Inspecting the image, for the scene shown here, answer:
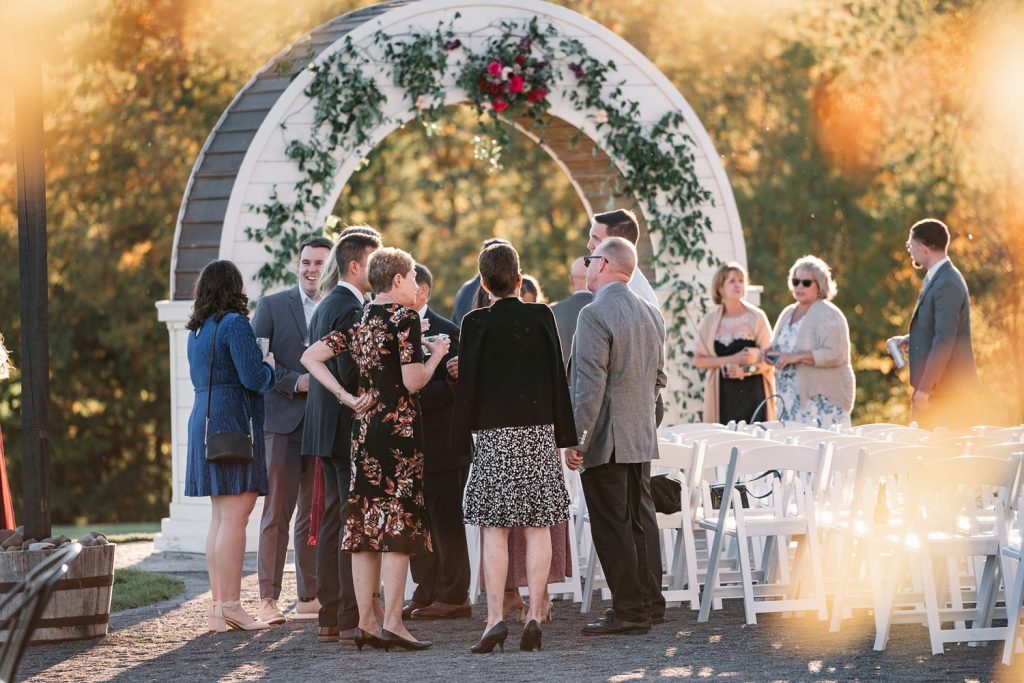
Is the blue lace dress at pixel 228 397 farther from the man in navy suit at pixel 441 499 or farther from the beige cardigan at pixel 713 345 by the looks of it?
the beige cardigan at pixel 713 345

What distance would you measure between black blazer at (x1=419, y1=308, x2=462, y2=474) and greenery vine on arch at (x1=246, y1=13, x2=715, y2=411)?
3.33 meters

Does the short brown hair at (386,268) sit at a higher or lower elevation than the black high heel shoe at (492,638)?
higher

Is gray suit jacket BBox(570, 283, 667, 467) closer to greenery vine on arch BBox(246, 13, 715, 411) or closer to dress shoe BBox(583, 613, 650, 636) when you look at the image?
dress shoe BBox(583, 613, 650, 636)

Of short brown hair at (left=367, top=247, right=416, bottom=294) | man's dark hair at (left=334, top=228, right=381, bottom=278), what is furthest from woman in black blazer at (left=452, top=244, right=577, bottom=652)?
man's dark hair at (left=334, top=228, right=381, bottom=278)

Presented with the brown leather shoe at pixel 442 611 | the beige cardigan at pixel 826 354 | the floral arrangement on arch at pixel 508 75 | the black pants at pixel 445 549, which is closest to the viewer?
the black pants at pixel 445 549

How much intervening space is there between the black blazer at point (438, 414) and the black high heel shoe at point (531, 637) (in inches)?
42.6

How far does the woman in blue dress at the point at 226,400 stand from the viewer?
22.9 feet

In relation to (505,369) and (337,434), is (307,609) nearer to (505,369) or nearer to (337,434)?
(337,434)

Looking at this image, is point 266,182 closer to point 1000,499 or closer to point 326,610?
point 326,610

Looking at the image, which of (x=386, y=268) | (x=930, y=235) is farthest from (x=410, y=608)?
(x=930, y=235)

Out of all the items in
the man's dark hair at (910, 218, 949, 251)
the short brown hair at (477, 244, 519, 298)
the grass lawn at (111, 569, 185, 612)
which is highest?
the man's dark hair at (910, 218, 949, 251)

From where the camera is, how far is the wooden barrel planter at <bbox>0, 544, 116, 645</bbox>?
673 centimetres

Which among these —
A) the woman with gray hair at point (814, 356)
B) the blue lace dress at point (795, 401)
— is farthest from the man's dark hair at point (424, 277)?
the blue lace dress at point (795, 401)

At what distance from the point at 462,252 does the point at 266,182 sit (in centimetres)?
1138
